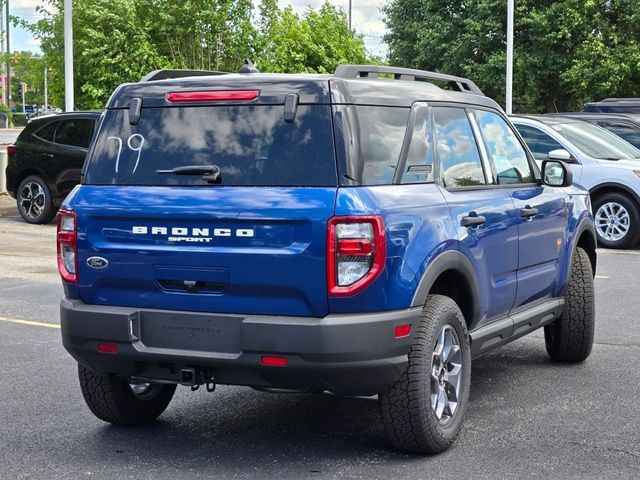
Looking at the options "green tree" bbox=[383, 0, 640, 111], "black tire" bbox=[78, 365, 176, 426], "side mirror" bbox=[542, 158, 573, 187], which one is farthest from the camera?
"green tree" bbox=[383, 0, 640, 111]

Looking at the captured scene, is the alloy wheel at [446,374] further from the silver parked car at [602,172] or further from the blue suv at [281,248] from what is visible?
the silver parked car at [602,172]

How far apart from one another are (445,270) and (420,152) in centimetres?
60

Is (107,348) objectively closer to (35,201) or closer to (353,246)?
(353,246)

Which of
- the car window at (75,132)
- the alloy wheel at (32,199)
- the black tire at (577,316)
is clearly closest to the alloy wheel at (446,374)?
the black tire at (577,316)

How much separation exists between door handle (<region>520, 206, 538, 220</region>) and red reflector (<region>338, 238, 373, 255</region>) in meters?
1.82

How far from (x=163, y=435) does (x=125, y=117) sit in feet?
5.43

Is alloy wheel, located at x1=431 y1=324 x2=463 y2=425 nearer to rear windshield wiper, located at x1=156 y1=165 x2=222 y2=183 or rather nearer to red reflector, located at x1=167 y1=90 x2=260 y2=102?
rear windshield wiper, located at x1=156 y1=165 x2=222 y2=183

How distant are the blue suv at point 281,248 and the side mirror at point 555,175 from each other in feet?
4.11

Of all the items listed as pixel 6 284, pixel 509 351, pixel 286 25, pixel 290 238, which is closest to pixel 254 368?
pixel 290 238

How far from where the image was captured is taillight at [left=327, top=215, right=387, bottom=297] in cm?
464

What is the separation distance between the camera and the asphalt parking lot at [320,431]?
498cm

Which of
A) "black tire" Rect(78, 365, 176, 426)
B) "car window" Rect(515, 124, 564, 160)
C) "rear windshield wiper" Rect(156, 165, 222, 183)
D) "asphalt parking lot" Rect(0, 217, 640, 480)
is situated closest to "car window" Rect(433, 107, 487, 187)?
"rear windshield wiper" Rect(156, 165, 222, 183)

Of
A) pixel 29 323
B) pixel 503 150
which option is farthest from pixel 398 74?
pixel 29 323

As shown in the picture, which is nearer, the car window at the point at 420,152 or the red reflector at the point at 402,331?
the red reflector at the point at 402,331
